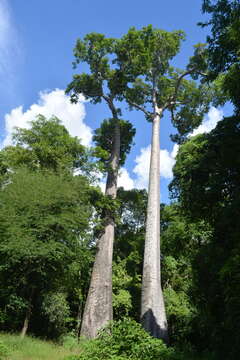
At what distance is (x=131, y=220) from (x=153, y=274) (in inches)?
545

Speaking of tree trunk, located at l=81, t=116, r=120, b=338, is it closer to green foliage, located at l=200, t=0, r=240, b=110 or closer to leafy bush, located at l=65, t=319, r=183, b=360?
leafy bush, located at l=65, t=319, r=183, b=360

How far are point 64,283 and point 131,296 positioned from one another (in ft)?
20.3

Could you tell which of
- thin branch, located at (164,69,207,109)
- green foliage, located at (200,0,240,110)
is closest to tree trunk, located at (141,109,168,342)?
thin branch, located at (164,69,207,109)

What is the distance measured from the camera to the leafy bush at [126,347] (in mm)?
5176

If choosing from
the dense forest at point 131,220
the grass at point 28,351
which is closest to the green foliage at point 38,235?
the dense forest at point 131,220

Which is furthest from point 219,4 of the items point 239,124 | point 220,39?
point 239,124

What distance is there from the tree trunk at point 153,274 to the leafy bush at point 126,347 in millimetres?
4235

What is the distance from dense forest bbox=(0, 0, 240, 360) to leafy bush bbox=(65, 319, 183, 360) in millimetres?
24

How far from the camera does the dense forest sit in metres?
6.32

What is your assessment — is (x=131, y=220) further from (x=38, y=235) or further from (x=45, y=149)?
(x=38, y=235)

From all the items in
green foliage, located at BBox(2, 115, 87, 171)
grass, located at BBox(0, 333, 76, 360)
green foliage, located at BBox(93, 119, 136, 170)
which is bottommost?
grass, located at BBox(0, 333, 76, 360)

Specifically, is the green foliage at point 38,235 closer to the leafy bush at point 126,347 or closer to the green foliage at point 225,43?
the leafy bush at point 126,347

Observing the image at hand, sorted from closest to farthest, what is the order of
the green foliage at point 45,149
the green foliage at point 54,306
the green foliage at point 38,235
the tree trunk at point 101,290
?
the green foliage at point 38,235
the tree trunk at point 101,290
the green foliage at point 54,306
the green foliage at point 45,149

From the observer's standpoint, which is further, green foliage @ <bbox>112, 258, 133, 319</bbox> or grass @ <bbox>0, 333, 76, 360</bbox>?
green foliage @ <bbox>112, 258, 133, 319</bbox>
